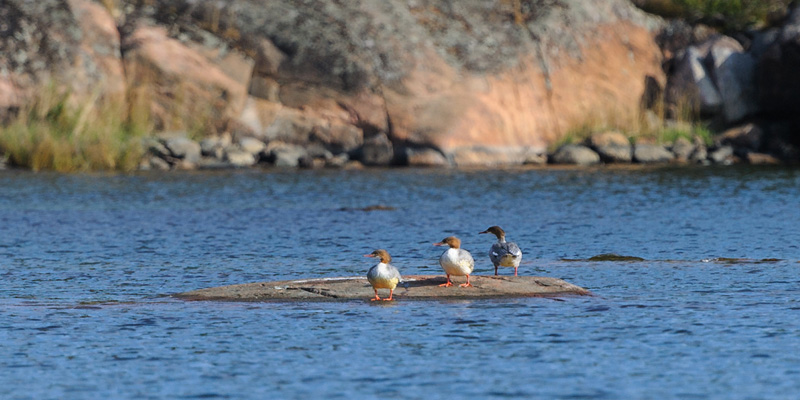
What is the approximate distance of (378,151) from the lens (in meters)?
42.1

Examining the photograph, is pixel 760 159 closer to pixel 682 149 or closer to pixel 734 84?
pixel 682 149

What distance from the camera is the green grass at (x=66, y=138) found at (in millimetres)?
37438

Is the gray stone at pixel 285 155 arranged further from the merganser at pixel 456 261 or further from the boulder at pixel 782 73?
the merganser at pixel 456 261

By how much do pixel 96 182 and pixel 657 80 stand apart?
23899mm

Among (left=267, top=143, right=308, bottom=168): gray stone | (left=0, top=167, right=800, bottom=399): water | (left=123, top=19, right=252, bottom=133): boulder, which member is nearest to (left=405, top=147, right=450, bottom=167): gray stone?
(left=267, top=143, right=308, bottom=168): gray stone

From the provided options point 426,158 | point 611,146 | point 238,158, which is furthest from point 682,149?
point 238,158

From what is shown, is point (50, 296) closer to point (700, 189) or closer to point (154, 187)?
point (154, 187)

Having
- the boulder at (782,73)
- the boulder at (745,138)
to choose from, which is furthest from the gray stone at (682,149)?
the boulder at (782,73)

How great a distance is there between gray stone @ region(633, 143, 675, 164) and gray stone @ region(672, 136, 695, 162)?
0.24 m

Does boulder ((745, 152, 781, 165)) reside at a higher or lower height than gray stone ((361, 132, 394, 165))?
higher

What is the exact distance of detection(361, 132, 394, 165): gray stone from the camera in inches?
1655

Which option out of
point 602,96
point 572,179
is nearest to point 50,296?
point 572,179

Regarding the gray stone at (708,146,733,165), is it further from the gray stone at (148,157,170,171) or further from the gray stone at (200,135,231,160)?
the gray stone at (148,157,170,171)

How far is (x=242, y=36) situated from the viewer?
142ft
